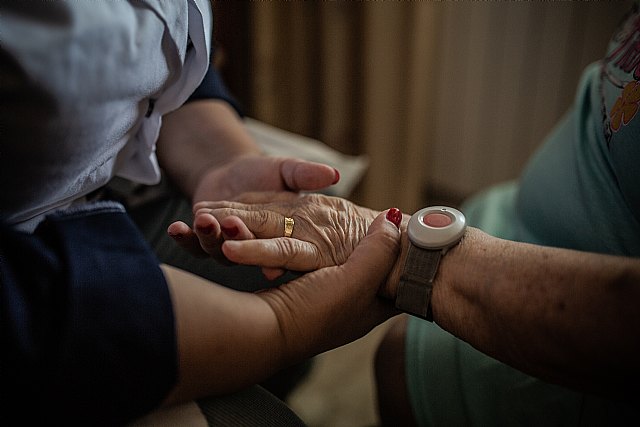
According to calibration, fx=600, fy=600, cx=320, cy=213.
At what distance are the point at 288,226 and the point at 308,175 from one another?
0.12 meters

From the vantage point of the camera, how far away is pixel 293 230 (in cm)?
74

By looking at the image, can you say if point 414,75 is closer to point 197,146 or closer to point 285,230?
point 197,146

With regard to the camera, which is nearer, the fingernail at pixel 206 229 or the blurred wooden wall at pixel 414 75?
the fingernail at pixel 206 229

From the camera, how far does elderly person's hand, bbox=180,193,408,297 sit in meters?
0.67

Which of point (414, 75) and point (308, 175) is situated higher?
point (308, 175)

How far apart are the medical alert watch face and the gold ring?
149 millimetres

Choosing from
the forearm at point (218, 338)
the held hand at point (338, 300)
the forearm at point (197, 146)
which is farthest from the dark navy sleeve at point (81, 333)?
the forearm at point (197, 146)

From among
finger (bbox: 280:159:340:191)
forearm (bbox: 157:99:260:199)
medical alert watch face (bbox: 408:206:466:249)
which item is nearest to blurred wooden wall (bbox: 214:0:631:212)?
forearm (bbox: 157:99:260:199)

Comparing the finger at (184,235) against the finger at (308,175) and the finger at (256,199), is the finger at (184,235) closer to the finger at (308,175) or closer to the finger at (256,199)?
the finger at (256,199)

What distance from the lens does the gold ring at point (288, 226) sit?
0.73 meters

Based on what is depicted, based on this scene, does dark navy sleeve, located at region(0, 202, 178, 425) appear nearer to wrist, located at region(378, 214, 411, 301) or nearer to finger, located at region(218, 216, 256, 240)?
finger, located at region(218, 216, 256, 240)

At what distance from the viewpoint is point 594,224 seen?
744mm

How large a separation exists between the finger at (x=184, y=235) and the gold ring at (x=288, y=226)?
107 millimetres

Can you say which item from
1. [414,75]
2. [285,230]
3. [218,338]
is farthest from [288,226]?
[414,75]
